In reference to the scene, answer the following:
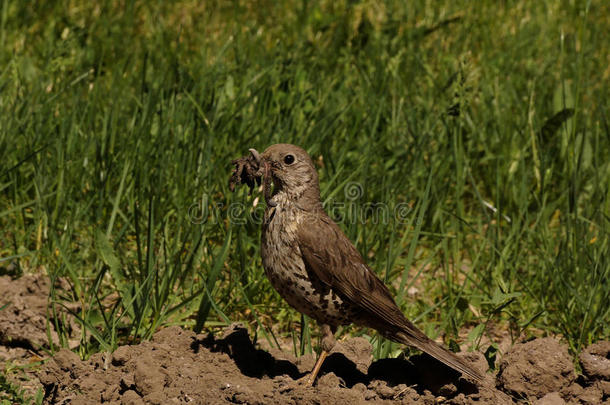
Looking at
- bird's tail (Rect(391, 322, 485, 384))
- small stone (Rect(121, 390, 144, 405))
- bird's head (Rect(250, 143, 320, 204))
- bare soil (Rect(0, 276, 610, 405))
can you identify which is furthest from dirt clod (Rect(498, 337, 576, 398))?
small stone (Rect(121, 390, 144, 405))

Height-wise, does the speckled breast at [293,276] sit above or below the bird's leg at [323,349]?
above

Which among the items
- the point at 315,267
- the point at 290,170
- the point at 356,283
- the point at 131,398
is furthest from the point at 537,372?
the point at 131,398

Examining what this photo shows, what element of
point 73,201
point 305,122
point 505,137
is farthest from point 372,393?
point 505,137

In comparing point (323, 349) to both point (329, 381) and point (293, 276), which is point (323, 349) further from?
point (293, 276)

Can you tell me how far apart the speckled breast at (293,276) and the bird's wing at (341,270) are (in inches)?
1.4

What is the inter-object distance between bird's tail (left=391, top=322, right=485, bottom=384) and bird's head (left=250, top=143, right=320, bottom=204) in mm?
714

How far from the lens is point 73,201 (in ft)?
16.3

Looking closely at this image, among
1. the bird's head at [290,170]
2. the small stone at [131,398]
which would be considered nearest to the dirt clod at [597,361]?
the bird's head at [290,170]

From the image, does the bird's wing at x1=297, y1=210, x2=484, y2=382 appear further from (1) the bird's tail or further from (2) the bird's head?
(2) the bird's head

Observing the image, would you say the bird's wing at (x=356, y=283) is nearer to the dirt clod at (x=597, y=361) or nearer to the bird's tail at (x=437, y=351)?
the bird's tail at (x=437, y=351)

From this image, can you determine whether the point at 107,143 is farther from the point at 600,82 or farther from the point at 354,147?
the point at 600,82

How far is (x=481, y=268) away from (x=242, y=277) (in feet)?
5.02

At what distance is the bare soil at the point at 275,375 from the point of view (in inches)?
135

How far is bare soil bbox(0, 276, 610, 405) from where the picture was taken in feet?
11.3
